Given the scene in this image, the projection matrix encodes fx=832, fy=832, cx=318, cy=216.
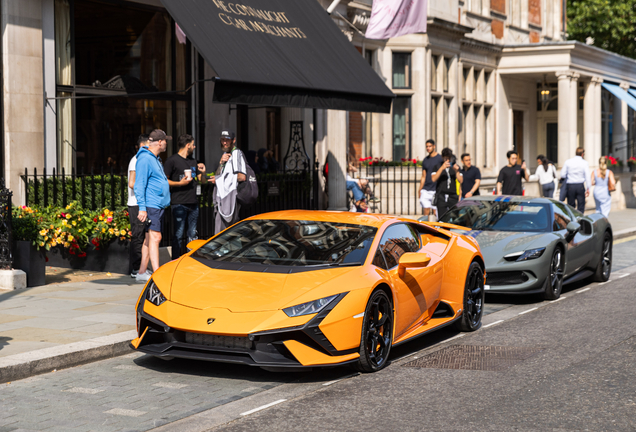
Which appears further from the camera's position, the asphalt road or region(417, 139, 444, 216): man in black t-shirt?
region(417, 139, 444, 216): man in black t-shirt

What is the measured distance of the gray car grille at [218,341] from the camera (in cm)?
612

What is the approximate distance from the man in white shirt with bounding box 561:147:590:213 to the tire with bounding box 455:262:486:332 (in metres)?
11.8

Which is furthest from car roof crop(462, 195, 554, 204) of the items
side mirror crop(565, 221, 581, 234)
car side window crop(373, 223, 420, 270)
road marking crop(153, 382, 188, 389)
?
road marking crop(153, 382, 188, 389)

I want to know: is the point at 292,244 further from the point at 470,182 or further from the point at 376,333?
the point at 470,182

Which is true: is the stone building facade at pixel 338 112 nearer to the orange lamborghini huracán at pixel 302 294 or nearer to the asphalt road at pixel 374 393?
the orange lamborghini huracán at pixel 302 294

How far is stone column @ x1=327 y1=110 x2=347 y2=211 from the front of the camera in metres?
18.0

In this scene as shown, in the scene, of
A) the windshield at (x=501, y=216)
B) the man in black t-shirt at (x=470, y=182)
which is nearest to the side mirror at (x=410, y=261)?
the windshield at (x=501, y=216)

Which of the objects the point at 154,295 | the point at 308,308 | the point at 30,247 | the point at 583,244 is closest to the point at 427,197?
the point at 583,244

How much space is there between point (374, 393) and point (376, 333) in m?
0.75

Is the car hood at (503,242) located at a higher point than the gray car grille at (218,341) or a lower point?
higher

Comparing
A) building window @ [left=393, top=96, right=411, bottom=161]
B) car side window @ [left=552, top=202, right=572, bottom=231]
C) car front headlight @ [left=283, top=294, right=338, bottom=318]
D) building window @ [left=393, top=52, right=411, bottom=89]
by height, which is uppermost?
building window @ [left=393, top=52, right=411, bottom=89]

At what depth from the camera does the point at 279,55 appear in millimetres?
13234

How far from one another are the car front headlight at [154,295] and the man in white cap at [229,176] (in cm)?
469

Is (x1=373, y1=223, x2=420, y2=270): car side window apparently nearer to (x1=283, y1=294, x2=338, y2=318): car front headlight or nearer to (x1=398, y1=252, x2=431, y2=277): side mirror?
(x1=398, y1=252, x2=431, y2=277): side mirror
